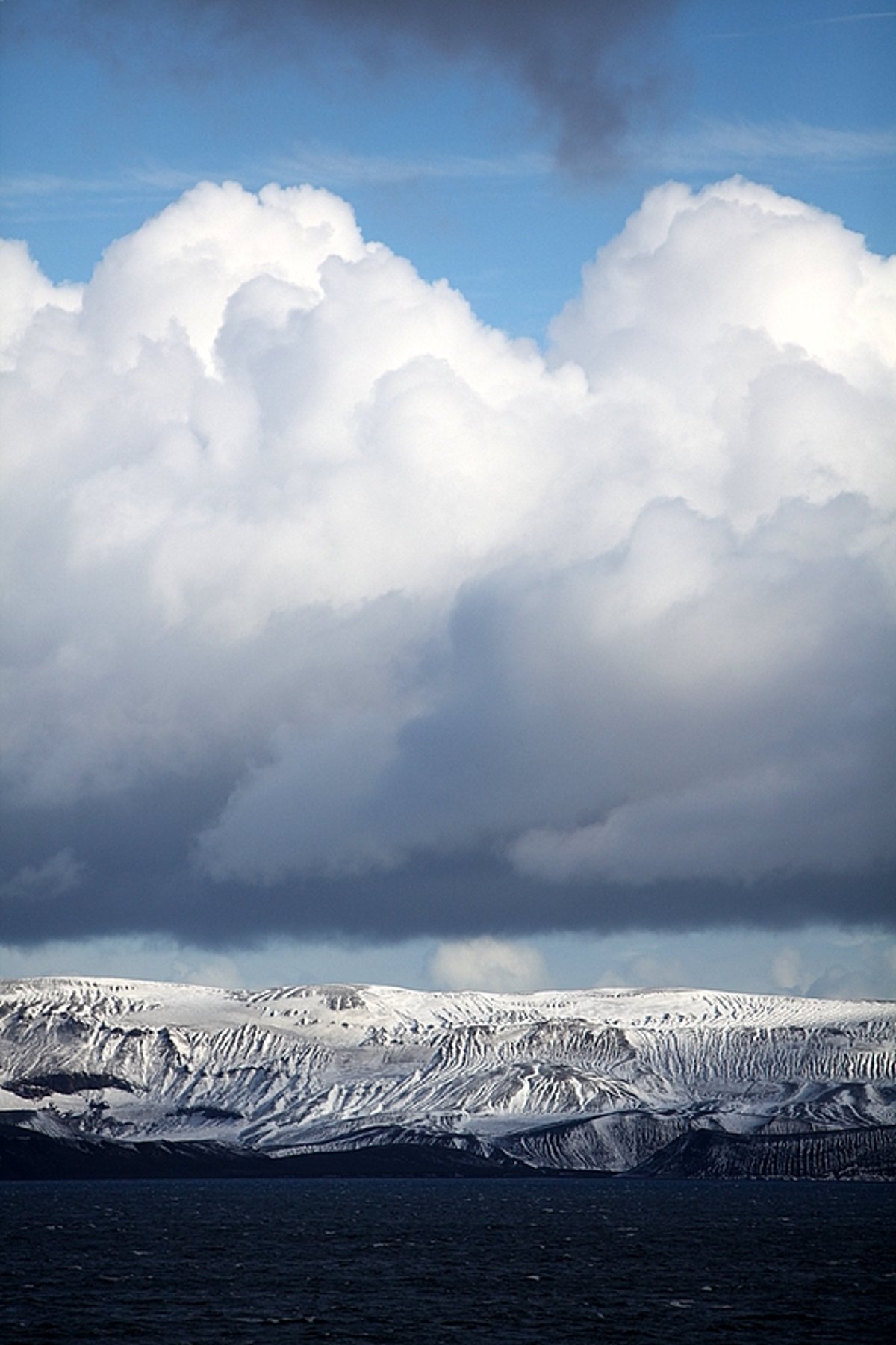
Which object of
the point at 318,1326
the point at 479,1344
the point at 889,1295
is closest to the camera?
the point at 479,1344

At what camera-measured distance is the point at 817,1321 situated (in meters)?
151

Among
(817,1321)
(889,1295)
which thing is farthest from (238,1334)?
(889,1295)

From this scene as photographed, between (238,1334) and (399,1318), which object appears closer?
(238,1334)

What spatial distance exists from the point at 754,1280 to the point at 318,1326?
62.5m

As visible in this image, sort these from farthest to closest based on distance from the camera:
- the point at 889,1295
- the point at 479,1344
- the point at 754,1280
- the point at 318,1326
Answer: the point at 754,1280
the point at 889,1295
the point at 318,1326
the point at 479,1344

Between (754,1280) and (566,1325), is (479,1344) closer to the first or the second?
(566,1325)

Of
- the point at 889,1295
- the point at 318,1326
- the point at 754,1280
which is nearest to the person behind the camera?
the point at 318,1326

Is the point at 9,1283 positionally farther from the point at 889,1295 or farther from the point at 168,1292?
the point at 889,1295

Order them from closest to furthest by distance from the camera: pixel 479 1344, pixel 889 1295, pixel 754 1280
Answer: pixel 479 1344, pixel 889 1295, pixel 754 1280

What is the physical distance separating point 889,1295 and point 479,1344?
53.8m

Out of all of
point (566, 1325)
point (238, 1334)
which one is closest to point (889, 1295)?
point (566, 1325)

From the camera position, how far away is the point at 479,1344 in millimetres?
134125

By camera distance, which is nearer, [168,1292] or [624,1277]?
[168,1292]

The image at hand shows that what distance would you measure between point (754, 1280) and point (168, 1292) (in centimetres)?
5984
